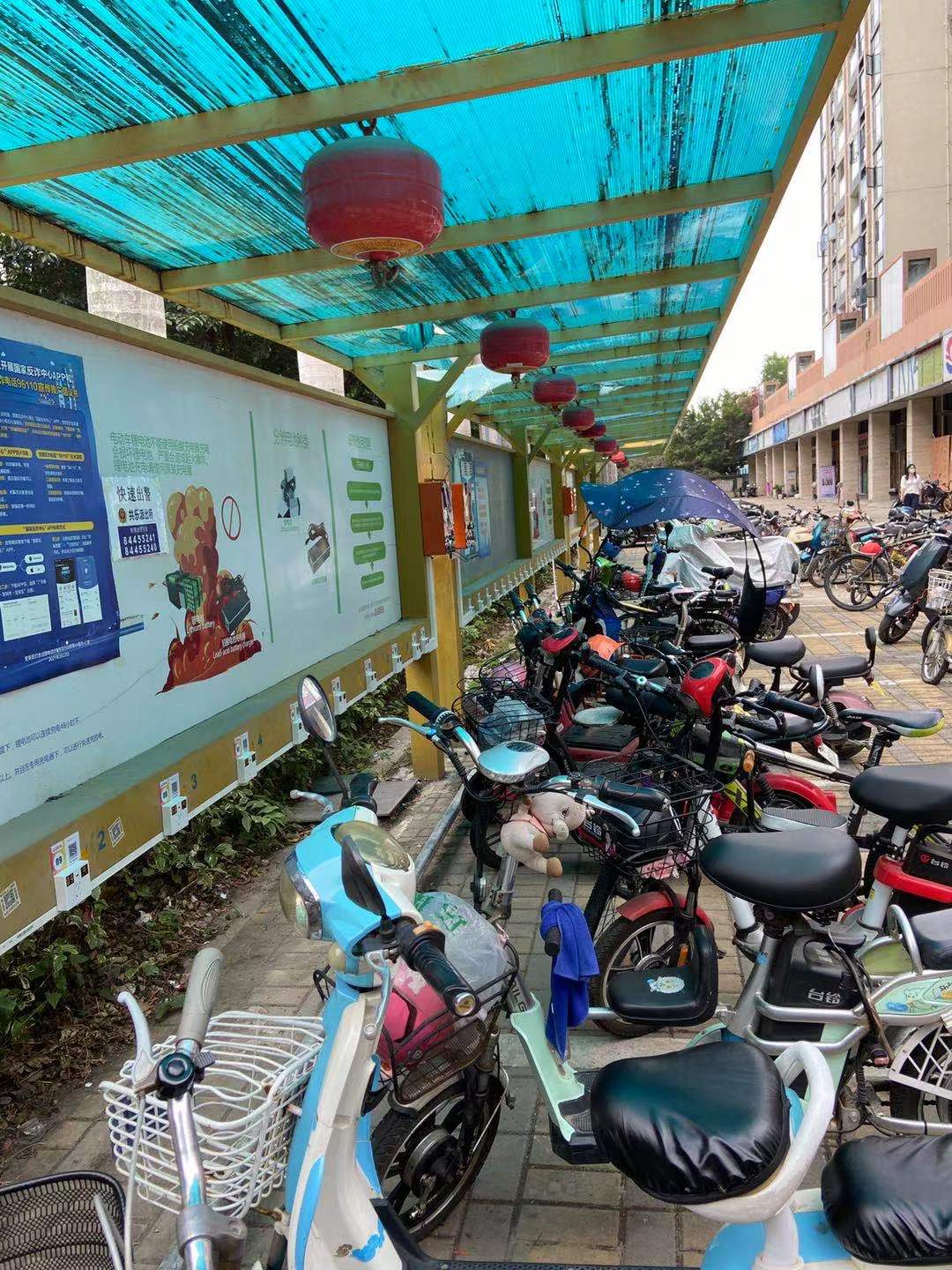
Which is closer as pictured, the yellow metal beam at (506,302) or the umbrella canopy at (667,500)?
the yellow metal beam at (506,302)

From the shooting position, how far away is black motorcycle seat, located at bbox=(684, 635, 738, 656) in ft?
21.9

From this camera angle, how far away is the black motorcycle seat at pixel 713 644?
6.68 metres

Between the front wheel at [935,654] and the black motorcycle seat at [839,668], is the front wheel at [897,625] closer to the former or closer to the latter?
the front wheel at [935,654]

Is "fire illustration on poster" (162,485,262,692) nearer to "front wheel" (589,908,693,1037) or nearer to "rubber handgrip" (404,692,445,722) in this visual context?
"rubber handgrip" (404,692,445,722)

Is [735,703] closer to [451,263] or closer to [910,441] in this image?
[451,263]

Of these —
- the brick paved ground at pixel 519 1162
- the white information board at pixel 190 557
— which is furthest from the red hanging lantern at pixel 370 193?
the brick paved ground at pixel 519 1162

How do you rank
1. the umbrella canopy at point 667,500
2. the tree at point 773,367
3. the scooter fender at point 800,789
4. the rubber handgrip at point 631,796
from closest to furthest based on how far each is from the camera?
1. the rubber handgrip at point 631,796
2. the scooter fender at point 800,789
3. the umbrella canopy at point 667,500
4. the tree at point 773,367

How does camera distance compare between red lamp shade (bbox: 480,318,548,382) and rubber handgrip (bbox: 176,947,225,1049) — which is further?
red lamp shade (bbox: 480,318,548,382)

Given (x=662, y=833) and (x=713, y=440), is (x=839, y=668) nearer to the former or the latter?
(x=662, y=833)

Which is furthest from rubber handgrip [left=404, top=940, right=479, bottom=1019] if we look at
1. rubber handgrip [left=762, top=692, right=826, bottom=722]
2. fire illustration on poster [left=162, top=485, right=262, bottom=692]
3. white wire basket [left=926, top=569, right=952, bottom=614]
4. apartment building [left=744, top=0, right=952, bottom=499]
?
apartment building [left=744, top=0, right=952, bottom=499]

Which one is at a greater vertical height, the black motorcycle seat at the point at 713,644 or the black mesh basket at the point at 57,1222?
the black motorcycle seat at the point at 713,644

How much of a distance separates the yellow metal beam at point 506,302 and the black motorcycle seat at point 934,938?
3.82 meters

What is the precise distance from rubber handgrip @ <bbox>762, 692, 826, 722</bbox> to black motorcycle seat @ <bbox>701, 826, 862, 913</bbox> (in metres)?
1.67

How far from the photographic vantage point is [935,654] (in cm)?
763
